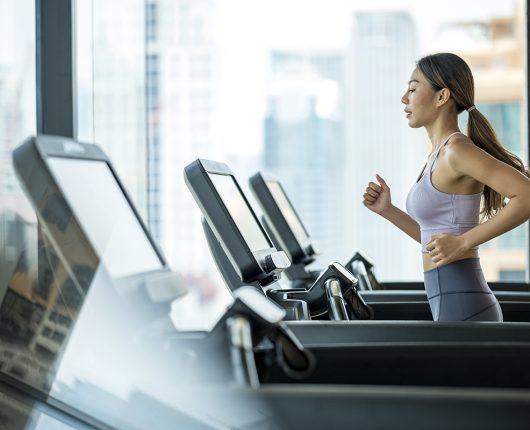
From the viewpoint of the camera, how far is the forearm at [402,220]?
256 cm

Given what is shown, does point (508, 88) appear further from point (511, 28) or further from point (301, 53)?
point (301, 53)

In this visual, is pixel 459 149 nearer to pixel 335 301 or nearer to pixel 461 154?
pixel 461 154

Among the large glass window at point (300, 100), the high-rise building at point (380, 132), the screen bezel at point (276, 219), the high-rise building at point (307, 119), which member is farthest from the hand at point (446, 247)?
the high-rise building at point (307, 119)

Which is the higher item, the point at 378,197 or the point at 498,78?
the point at 498,78

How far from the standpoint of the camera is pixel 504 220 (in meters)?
2.11

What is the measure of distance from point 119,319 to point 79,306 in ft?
0.21

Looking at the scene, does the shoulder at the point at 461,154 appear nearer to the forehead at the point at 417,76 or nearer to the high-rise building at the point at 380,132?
the forehead at the point at 417,76

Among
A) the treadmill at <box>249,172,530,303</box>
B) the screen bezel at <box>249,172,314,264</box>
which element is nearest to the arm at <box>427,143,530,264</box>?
the treadmill at <box>249,172,530,303</box>

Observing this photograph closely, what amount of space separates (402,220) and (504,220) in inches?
20.2

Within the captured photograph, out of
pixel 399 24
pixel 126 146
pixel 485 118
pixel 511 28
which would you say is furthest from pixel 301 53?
pixel 485 118

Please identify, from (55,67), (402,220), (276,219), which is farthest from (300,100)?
(55,67)

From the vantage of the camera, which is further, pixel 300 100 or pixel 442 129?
pixel 300 100

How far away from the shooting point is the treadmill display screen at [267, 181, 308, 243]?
309cm

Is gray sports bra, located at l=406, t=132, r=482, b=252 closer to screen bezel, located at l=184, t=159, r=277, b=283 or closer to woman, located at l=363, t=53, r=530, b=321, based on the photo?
woman, located at l=363, t=53, r=530, b=321
